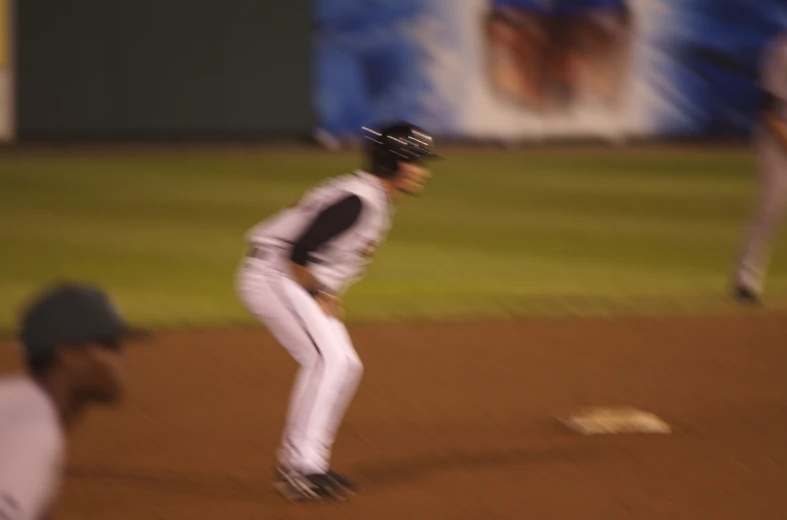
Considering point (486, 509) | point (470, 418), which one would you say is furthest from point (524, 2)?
point (486, 509)

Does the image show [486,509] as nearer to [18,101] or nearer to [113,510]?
[113,510]

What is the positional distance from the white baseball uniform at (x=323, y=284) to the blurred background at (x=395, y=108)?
819 cm

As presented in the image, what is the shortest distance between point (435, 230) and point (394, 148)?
8.72 metres

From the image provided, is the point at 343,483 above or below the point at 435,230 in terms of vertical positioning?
above

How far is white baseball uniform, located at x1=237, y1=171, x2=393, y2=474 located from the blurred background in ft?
26.9

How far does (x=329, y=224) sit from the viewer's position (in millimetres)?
5117

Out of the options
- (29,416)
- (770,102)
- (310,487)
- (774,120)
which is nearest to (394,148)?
(310,487)

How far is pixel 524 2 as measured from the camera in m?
23.0

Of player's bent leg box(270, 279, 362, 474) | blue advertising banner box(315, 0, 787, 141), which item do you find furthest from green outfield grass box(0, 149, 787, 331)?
player's bent leg box(270, 279, 362, 474)

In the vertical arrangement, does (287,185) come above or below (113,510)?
below

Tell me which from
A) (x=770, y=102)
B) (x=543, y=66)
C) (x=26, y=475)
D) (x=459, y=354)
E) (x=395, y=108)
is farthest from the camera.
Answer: (x=543, y=66)

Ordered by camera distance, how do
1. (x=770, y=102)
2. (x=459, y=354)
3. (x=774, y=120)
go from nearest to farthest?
(x=459, y=354)
(x=774, y=120)
(x=770, y=102)

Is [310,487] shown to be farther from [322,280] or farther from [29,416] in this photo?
[29,416]

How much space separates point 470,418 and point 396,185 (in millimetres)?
1847
